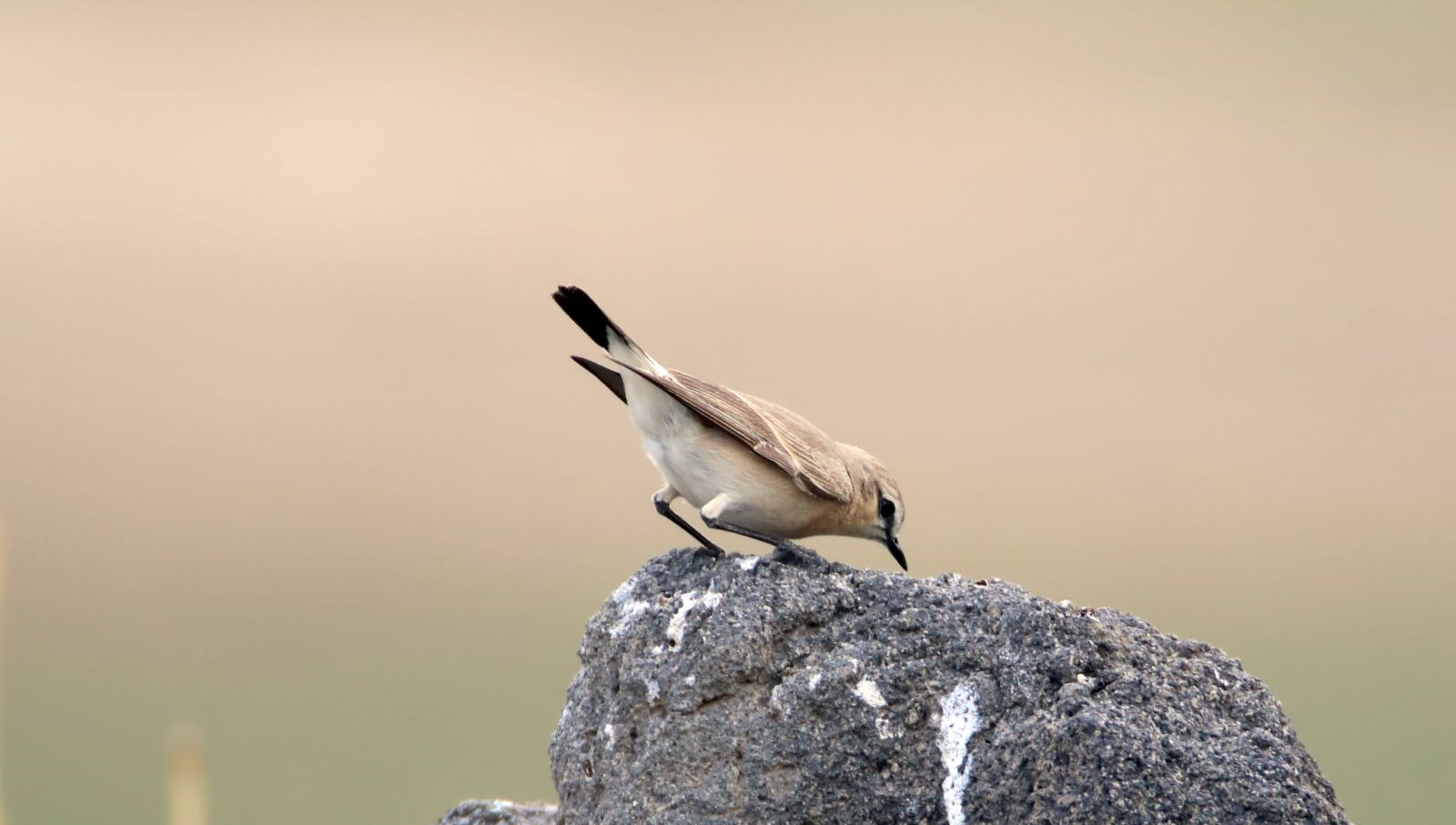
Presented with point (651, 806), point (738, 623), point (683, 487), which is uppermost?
point (683, 487)

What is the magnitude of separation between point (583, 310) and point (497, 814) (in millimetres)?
2555

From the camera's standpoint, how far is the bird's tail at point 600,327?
705cm

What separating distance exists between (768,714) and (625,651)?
0.73 m

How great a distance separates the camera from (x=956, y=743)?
5957 millimetres

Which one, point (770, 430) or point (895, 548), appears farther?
point (895, 548)

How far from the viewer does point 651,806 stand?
6.11 metres

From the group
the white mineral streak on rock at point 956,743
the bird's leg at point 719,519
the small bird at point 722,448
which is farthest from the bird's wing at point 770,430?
the white mineral streak on rock at point 956,743

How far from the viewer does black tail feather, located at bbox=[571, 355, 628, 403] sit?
754cm

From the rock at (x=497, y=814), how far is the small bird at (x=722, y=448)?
1591 millimetres

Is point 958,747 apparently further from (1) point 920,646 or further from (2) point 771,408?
(2) point 771,408

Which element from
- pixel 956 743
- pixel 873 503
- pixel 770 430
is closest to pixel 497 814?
pixel 770 430

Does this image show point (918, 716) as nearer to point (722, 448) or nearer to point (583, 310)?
point (722, 448)

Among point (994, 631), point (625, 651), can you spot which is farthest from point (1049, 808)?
point (625, 651)

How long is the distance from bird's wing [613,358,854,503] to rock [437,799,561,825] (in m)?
2.05
